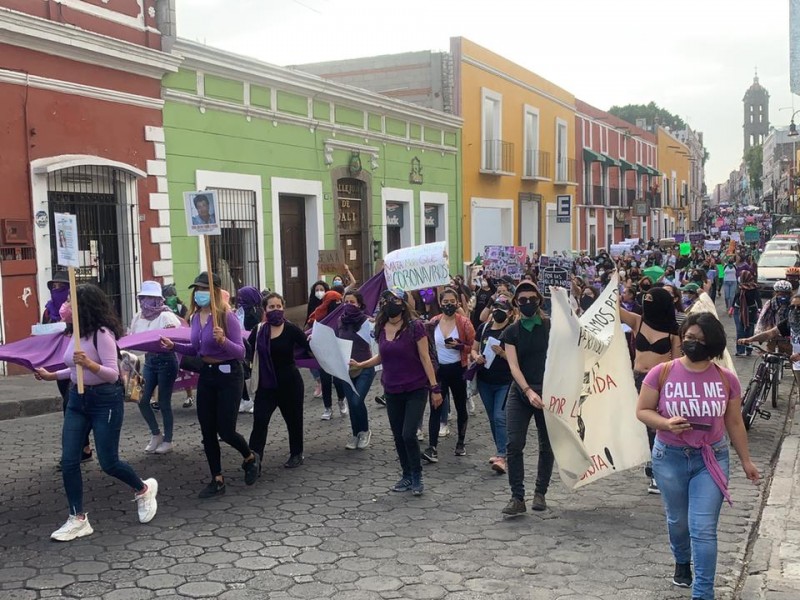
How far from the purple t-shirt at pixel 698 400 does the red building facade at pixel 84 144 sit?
969 cm

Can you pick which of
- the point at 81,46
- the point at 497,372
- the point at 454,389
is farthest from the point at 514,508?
the point at 81,46

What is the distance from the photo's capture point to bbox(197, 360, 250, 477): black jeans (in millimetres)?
6344

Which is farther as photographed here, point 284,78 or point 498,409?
point 284,78

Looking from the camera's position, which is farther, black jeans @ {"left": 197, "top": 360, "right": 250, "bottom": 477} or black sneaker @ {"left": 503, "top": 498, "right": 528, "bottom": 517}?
black jeans @ {"left": 197, "top": 360, "right": 250, "bottom": 477}

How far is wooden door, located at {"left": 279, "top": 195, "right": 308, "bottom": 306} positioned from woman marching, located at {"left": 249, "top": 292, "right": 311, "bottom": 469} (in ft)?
33.3

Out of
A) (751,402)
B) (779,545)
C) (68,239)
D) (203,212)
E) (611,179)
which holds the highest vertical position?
(611,179)

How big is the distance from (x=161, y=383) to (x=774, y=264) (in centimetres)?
2595

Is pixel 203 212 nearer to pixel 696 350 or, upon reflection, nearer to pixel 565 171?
pixel 696 350

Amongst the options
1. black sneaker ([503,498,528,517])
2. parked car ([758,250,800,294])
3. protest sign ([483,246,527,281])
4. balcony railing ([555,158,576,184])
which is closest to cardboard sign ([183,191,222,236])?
black sneaker ([503,498,528,517])

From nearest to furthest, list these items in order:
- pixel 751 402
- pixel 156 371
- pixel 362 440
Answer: pixel 156 371 < pixel 362 440 < pixel 751 402

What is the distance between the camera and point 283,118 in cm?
1670

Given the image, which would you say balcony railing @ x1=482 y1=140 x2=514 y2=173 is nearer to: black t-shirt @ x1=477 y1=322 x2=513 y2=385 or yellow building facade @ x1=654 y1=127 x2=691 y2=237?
black t-shirt @ x1=477 y1=322 x2=513 y2=385

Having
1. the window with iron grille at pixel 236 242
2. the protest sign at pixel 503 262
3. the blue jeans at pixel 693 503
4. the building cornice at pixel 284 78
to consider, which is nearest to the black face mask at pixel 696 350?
the blue jeans at pixel 693 503

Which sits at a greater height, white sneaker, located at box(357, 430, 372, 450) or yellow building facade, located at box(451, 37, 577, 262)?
yellow building facade, located at box(451, 37, 577, 262)
